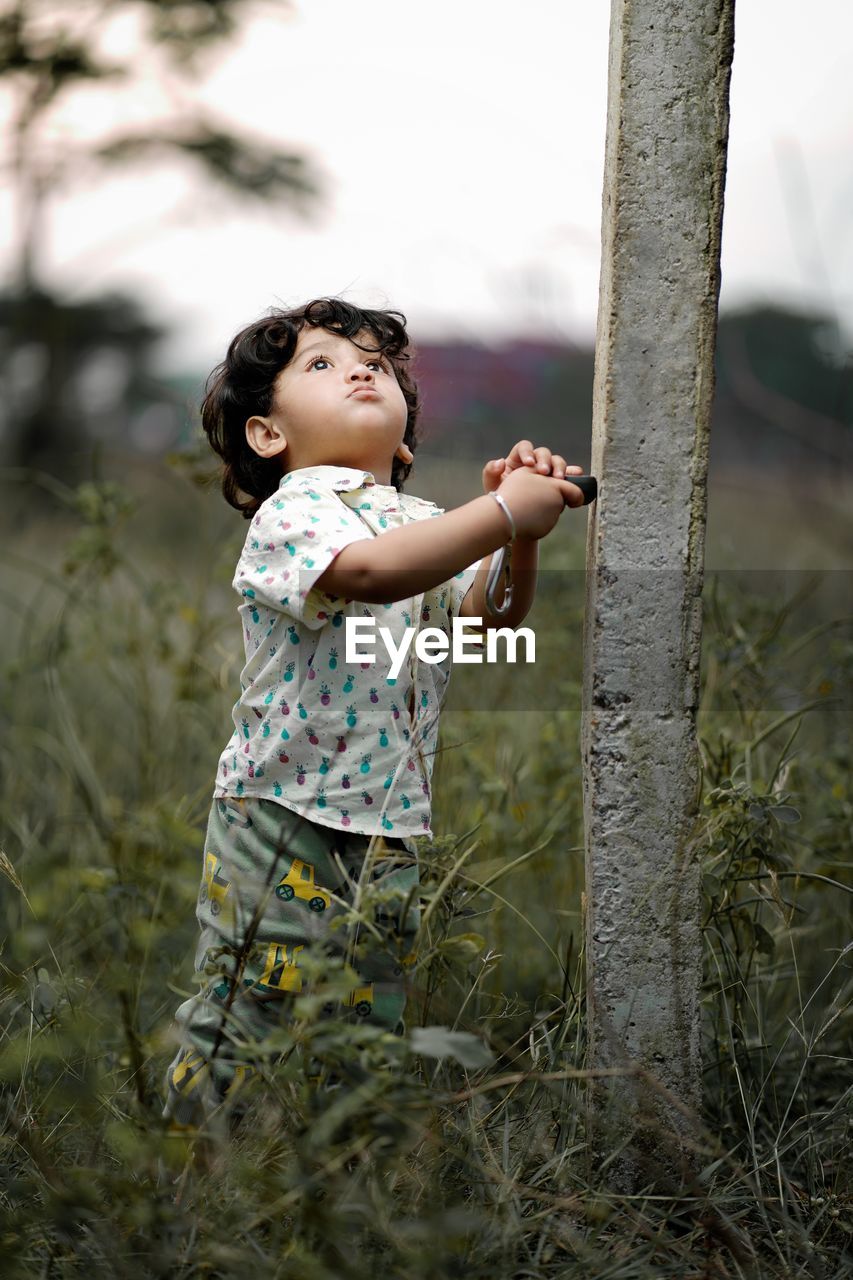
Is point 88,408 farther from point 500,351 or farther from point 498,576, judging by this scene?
point 498,576

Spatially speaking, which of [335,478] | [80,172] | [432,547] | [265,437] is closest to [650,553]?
[432,547]

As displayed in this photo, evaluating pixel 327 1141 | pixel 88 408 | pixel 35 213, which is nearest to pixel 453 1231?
pixel 327 1141

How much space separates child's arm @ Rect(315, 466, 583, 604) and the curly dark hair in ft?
1.46

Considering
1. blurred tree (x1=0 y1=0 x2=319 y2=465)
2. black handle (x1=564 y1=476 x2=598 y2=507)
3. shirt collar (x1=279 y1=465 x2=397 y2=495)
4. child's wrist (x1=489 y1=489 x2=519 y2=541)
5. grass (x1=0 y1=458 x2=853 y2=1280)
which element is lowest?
grass (x1=0 y1=458 x2=853 y2=1280)

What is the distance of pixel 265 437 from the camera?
6.80ft

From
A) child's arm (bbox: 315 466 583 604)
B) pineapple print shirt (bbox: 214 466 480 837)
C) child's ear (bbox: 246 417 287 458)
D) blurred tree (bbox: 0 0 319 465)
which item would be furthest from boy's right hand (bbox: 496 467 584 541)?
blurred tree (bbox: 0 0 319 465)

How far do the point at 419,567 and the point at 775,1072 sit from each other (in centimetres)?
132

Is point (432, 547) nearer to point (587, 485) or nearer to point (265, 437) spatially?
point (587, 485)

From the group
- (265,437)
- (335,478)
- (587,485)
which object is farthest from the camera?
(265,437)

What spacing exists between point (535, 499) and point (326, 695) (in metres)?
0.44

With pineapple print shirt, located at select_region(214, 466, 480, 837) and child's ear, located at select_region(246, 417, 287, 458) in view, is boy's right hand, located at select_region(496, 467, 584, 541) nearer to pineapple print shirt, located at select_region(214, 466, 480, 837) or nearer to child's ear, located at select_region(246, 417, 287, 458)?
pineapple print shirt, located at select_region(214, 466, 480, 837)

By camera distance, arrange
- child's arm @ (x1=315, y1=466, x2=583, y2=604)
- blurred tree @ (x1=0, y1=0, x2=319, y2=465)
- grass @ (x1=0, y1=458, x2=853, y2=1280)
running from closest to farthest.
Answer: grass @ (x1=0, y1=458, x2=853, y2=1280)
child's arm @ (x1=315, y1=466, x2=583, y2=604)
blurred tree @ (x1=0, y1=0, x2=319, y2=465)

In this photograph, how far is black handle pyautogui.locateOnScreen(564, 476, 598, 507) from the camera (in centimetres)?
184

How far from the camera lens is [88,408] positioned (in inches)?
492
